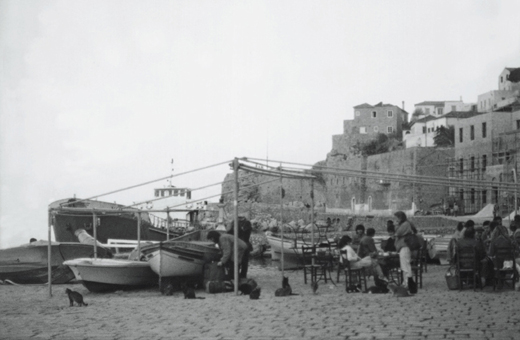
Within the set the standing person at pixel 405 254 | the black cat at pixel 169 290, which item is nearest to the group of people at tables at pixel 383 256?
the standing person at pixel 405 254

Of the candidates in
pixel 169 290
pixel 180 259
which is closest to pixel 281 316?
pixel 169 290

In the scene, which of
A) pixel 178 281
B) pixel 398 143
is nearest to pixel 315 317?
pixel 178 281

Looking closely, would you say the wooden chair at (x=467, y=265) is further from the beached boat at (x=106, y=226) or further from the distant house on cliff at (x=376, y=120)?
the distant house on cliff at (x=376, y=120)

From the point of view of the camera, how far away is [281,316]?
10039mm

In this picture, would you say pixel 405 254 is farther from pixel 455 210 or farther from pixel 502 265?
pixel 455 210

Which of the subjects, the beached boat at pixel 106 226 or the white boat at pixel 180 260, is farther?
the beached boat at pixel 106 226

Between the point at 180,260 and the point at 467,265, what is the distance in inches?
228

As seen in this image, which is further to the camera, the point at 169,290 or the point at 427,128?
the point at 427,128

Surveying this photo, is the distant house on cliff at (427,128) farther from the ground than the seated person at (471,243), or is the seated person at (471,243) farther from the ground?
the distant house on cliff at (427,128)

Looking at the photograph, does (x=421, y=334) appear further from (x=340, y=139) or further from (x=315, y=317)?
(x=340, y=139)

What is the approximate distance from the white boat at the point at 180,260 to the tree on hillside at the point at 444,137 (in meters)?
65.4

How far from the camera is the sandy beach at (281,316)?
27.6ft

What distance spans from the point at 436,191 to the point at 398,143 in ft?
91.4

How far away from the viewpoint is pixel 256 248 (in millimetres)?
39750
